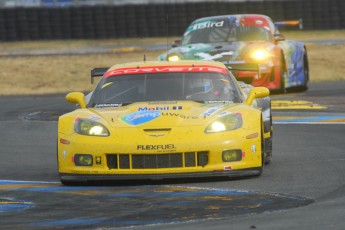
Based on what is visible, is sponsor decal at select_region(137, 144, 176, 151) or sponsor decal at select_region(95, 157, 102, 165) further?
Answer: sponsor decal at select_region(95, 157, 102, 165)

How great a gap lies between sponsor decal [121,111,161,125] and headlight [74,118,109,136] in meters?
0.22

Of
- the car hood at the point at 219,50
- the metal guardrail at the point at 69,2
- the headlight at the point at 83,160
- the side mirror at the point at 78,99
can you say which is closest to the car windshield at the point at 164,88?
the side mirror at the point at 78,99

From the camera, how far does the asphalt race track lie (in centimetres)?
741

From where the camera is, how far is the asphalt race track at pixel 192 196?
7410 millimetres

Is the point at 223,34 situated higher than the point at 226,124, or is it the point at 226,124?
the point at 226,124

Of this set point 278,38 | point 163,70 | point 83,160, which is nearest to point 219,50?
point 278,38

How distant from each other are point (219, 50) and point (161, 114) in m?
9.62

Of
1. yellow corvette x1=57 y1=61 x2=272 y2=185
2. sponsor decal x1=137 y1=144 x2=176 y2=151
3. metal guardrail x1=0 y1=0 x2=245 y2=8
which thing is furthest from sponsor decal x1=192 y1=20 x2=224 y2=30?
metal guardrail x1=0 y1=0 x2=245 y2=8

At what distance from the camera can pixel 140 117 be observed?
32.9 ft

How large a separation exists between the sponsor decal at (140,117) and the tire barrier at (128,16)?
26189 millimetres

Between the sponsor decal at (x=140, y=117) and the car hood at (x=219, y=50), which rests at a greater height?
the sponsor decal at (x=140, y=117)

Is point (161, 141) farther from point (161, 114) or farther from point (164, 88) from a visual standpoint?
point (164, 88)

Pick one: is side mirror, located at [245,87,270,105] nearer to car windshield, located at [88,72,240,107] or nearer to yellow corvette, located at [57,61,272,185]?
car windshield, located at [88,72,240,107]

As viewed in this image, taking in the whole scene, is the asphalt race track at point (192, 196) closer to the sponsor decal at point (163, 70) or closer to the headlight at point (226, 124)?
the headlight at point (226, 124)
